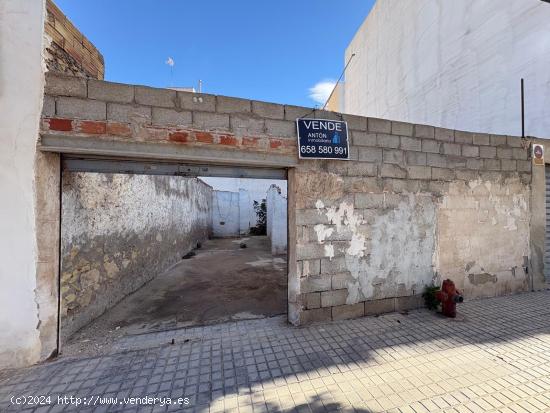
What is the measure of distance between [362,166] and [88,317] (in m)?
4.31

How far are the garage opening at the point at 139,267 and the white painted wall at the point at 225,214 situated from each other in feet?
24.4

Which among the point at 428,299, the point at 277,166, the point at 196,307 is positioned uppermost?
the point at 277,166

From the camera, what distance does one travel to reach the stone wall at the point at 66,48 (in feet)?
8.65

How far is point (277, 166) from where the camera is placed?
10.8ft

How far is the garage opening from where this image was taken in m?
3.03

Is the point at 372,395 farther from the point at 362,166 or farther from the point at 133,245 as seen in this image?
the point at 133,245

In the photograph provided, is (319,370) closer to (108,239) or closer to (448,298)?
(448,298)

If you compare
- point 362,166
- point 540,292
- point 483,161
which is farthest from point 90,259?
point 540,292

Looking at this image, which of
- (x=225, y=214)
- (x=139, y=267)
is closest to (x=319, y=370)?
(x=139, y=267)

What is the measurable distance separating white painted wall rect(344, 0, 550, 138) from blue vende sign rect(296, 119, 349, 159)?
574 cm

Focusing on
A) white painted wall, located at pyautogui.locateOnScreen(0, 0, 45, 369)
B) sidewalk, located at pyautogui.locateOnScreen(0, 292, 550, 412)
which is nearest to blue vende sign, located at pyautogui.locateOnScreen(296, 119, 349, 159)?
sidewalk, located at pyautogui.locateOnScreen(0, 292, 550, 412)

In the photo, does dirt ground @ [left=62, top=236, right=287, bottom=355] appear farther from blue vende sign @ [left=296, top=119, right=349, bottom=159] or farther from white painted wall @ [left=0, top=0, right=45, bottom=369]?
blue vende sign @ [left=296, top=119, right=349, bottom=159]

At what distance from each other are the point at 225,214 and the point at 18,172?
1379 cm

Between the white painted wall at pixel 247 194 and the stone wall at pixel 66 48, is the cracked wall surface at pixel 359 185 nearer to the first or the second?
the stone wall at pixel 66 48
